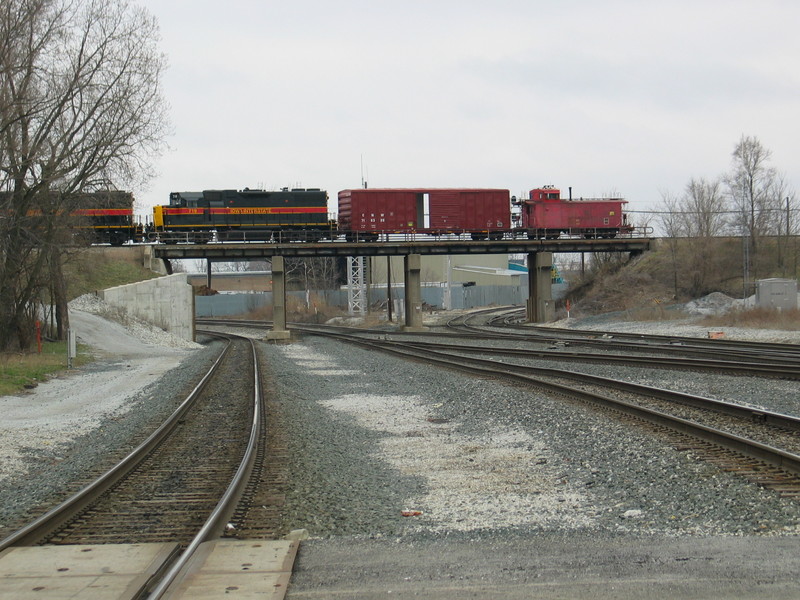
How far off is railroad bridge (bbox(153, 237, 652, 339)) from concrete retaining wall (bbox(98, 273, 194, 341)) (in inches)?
88.9

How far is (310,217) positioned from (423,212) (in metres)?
7.00

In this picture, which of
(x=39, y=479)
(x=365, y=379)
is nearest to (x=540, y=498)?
(x=39, y=479)

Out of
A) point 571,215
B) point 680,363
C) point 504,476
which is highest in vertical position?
point 571,215

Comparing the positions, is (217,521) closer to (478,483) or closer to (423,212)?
(478,483)

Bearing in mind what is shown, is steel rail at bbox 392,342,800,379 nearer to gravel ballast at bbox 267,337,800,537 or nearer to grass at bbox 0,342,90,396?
gravel ballast at bbox 267,337,800,537

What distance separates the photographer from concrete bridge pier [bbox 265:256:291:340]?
140 feet

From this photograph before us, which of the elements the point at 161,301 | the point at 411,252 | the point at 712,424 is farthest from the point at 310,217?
the point at 712,424

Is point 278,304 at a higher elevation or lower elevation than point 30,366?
higher

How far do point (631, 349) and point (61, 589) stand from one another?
22916 millimetres

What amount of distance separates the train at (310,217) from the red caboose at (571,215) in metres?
1.05

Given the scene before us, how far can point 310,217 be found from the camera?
48.8m

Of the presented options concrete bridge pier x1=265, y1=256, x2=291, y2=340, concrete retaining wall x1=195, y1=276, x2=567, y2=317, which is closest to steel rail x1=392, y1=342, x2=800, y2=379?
concrete bridge pier x1=265, y1=256, x2=291, y2=340

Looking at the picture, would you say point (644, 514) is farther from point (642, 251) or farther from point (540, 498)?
point (642, 251)

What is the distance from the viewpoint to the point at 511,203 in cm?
5212
